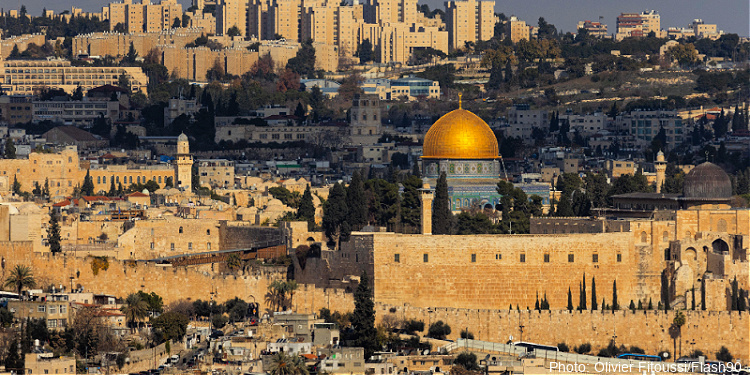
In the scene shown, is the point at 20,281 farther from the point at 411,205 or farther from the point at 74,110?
the point at 74,110

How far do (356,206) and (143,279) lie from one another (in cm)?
1058

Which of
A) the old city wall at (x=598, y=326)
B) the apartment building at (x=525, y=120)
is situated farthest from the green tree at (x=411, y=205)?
the apartment building at (x=525, y=120)

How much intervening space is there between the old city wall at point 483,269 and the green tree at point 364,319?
9.01ft

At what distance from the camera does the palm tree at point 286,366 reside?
46.0 meters

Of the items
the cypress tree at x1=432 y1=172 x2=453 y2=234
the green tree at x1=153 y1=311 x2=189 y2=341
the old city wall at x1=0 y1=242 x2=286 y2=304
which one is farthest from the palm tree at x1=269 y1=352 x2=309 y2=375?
the cypress tree at x1=432 y1=172 x2=453 y2=234

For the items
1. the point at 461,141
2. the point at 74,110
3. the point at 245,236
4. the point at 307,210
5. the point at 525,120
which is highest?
the point at 74,110

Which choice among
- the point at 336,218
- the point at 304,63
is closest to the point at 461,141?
the point at 336,218

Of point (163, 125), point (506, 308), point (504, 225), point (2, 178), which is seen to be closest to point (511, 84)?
point (163, 125)

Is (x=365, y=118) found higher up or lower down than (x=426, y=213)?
higher up

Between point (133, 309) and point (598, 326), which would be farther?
point (598, 326)

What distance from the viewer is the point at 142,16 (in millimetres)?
187000

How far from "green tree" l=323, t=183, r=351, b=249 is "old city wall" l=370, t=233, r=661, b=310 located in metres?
6.71

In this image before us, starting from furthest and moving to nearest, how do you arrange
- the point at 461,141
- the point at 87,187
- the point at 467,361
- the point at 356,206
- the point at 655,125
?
the point at 655,125 → the point at 87,187 → the point at 461,141 → the point at 356,206 → the point at 467,361

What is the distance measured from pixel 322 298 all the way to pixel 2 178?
34.3 meters
